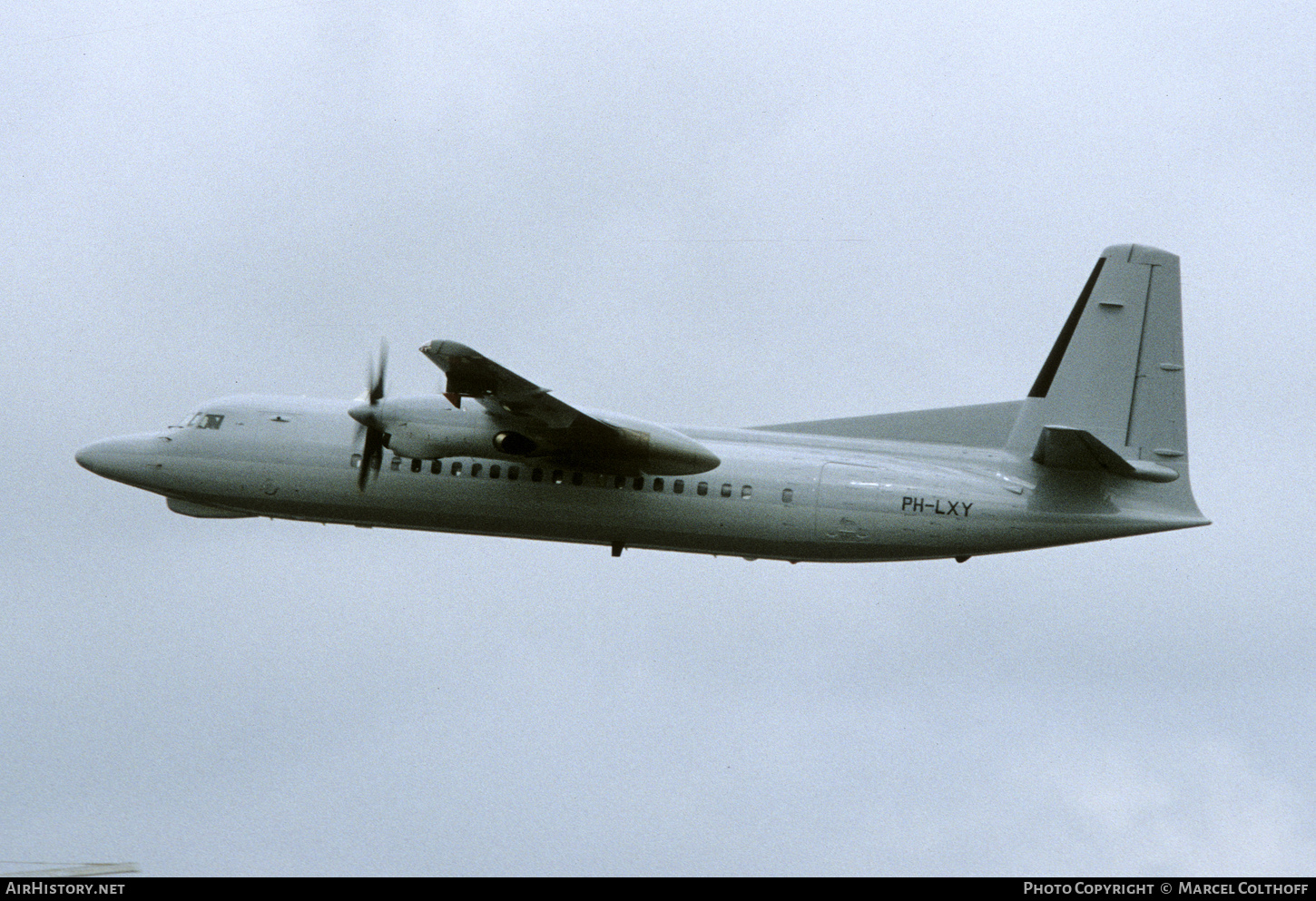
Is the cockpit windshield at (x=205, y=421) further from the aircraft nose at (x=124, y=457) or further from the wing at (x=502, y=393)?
the wing at (x=502, y=393)

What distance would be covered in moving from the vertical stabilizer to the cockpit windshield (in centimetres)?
1328

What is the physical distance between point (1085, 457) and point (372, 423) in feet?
35.9

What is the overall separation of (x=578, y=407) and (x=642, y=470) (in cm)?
140

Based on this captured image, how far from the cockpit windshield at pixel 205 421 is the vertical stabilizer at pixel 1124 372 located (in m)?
13.3

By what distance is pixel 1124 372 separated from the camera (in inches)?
1022

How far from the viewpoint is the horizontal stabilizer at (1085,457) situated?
24188mm

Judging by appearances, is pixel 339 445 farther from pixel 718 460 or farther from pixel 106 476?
pixel 718 460

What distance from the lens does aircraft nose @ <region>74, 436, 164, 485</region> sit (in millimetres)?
27922

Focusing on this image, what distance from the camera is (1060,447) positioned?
80.7 feet

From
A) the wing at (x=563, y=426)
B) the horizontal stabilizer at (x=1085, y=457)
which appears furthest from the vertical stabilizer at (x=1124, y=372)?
the wing at (x=563, y=426)

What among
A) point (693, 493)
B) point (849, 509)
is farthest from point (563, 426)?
point (849, 509)

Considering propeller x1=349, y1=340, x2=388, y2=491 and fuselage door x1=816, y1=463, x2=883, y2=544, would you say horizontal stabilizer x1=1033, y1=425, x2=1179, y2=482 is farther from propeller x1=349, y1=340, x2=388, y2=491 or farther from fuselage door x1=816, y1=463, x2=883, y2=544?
propeller x1=349, y1=340, x2=388, y2=491

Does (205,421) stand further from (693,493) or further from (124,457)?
(693,493)
